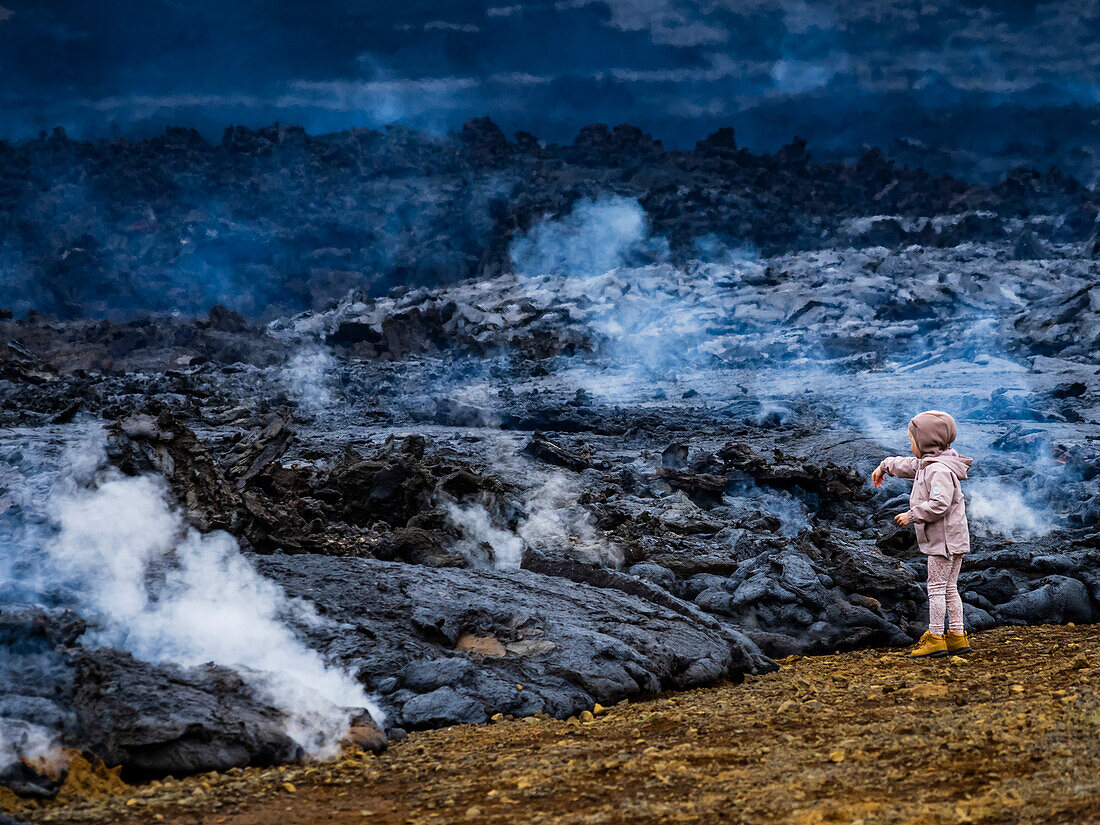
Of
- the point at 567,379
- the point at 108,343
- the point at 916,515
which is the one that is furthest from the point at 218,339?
the point at 916,515

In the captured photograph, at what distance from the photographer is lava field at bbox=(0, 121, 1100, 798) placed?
374 cm

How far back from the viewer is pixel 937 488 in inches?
188

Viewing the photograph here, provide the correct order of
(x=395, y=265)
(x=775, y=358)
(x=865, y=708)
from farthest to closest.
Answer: (x=395, y=265), (x=775, y=358), (x=865, y=708)

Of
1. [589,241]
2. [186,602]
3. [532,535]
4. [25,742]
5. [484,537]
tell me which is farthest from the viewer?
[589,241]

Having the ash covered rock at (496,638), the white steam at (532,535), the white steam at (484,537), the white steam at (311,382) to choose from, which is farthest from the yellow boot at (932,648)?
the white steam at (311,382)

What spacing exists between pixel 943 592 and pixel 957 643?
262 mm

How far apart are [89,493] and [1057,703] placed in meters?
4.40

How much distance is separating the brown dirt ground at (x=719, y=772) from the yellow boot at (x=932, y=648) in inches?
39.5

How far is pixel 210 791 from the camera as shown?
2.78m

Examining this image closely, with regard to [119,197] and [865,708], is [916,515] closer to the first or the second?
[865,708]

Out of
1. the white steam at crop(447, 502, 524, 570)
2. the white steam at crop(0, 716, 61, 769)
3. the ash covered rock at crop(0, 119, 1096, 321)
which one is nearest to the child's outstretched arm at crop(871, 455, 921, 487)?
the white steam at crop(447, 502, 524, 570)

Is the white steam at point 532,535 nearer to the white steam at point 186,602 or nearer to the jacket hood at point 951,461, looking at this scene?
the white steam at point 186,602

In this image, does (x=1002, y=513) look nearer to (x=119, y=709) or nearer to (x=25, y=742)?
(x=119, y=709)

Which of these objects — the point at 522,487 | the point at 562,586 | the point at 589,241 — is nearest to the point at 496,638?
the point at 562,586
